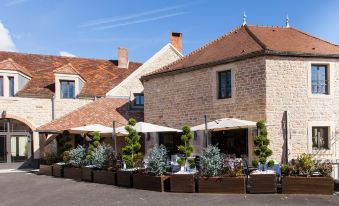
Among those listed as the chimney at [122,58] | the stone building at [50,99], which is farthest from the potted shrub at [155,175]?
the chimney at [122,58]

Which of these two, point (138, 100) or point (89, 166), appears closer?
point (89, 166)

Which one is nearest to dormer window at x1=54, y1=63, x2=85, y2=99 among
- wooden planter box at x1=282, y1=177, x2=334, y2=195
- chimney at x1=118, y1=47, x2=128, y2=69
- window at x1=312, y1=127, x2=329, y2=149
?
chimney at x1=118, y1=47, x2=128, y2=69

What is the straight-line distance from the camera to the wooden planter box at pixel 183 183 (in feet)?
43.2

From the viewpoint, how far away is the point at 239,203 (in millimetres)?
11117

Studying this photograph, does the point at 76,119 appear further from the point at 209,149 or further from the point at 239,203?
the point at 239,203

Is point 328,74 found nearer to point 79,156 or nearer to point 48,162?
point 79,156

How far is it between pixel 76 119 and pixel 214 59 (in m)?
9.21

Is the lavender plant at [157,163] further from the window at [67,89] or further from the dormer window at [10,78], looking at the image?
the dormer window at [10,78]

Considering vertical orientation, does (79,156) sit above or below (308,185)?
above

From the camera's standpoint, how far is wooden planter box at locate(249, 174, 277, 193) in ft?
41.2

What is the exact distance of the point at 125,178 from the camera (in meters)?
15.0

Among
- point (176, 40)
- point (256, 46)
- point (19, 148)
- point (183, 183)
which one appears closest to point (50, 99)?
point (19, 148)

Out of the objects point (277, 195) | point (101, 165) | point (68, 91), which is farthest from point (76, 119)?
point (277, 195)

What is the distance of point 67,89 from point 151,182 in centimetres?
1527
